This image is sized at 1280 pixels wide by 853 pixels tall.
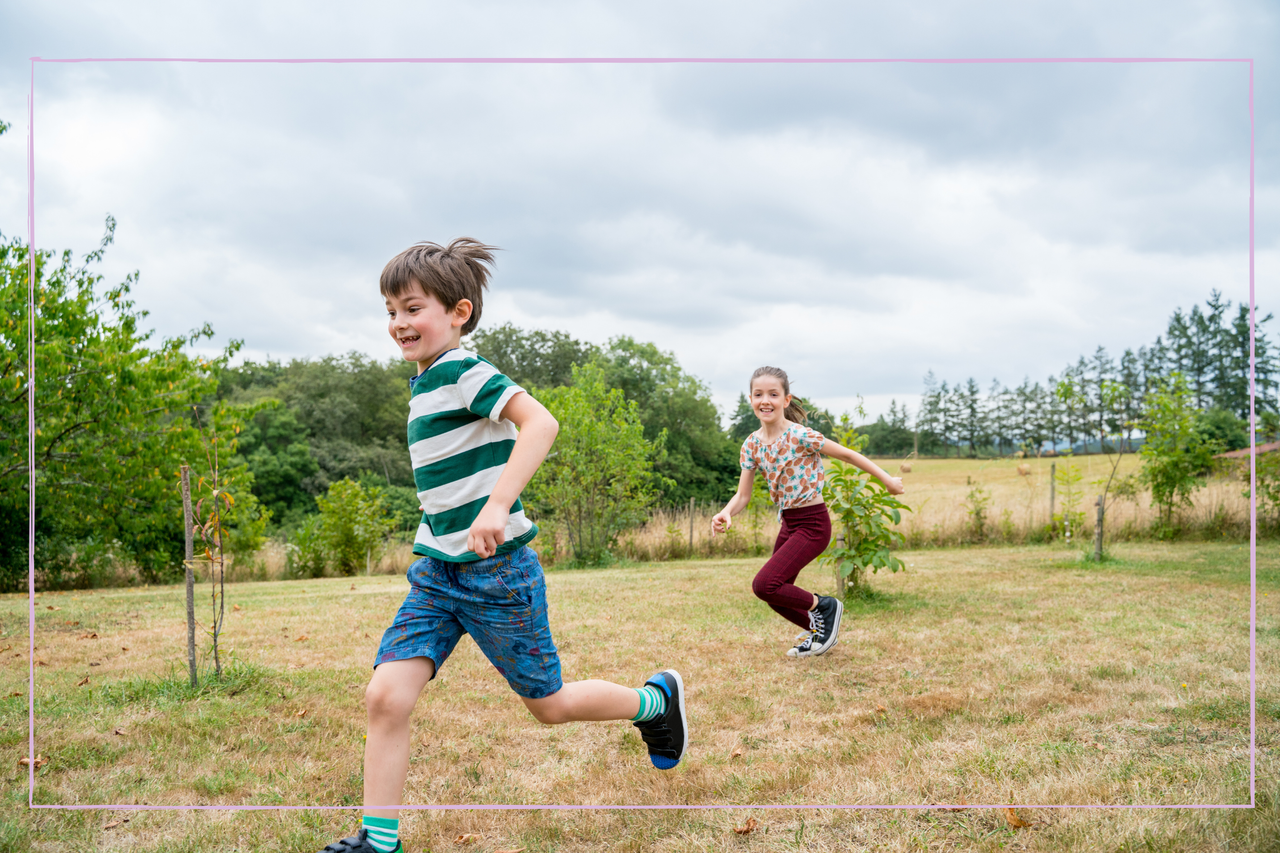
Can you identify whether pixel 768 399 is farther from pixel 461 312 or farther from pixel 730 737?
pixel 461 312

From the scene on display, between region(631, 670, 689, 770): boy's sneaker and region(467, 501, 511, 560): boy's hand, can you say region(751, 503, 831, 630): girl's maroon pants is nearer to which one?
region(631, 670, 689, 770): boy's sneaker

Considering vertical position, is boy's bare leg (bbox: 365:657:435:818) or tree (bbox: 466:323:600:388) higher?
tree (bbox: 466:323:600:388)

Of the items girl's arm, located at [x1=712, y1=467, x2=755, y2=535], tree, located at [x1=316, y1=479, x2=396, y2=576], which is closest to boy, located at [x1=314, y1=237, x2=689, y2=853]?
girl's arm, located at [x1=712, y1=467, x2=755, y2=535]

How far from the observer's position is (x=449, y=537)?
2.47 meters

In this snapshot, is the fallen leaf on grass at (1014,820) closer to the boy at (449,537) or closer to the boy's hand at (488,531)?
the boy at (449,537)

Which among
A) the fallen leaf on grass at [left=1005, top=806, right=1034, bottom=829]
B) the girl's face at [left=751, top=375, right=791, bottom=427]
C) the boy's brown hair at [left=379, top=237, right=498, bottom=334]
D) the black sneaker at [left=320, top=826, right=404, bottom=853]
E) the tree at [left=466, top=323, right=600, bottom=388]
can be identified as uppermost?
the tree at [left=466, top=323, right=600, bottom=388]

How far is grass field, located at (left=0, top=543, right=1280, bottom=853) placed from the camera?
2.62m

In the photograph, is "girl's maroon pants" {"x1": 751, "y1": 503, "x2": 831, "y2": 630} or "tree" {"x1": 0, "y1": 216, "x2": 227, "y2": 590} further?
"tree" {"x1": 0, "y1": 216, "x2": 227, "y2": 590}

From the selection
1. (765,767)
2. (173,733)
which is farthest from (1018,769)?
→ (173,733)

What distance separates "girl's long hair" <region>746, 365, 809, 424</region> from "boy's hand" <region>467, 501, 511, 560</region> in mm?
3374

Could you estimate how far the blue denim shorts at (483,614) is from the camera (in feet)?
8.13

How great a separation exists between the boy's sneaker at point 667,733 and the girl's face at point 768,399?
252 cm

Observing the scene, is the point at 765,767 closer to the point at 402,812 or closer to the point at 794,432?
the point at 402,812

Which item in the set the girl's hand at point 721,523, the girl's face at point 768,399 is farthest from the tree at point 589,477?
the girl's hand at point 721,523
